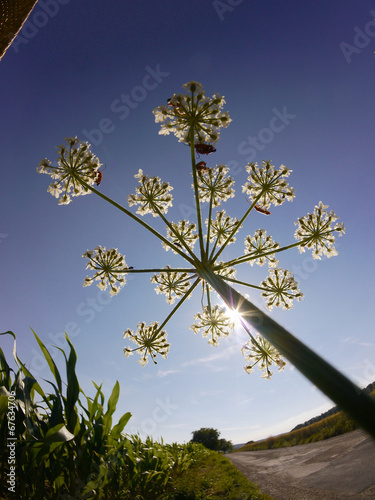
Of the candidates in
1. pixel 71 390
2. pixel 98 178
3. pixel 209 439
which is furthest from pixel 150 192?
pixel 209 439

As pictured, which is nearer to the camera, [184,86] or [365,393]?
[365,393]

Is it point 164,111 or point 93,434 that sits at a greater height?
point 164,111

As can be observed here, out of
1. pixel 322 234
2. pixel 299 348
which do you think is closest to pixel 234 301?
pixel 299 348

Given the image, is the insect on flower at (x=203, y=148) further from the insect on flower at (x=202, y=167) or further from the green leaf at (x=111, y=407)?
the green leaf at (x=111, y=407)

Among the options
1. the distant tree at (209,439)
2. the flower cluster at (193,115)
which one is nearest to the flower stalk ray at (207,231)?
the flower cluster at (193,115)

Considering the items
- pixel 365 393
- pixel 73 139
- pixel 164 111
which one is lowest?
pixel 365 393

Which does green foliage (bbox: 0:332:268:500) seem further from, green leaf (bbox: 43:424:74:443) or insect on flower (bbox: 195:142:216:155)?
insect on flower (bbox: 195:142:216:155)

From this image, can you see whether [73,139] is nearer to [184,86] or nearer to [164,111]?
[164,111]

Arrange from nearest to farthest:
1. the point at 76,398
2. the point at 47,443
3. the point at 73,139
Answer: the point at 47,443 → the point at 76,398 → the point at 73,139
